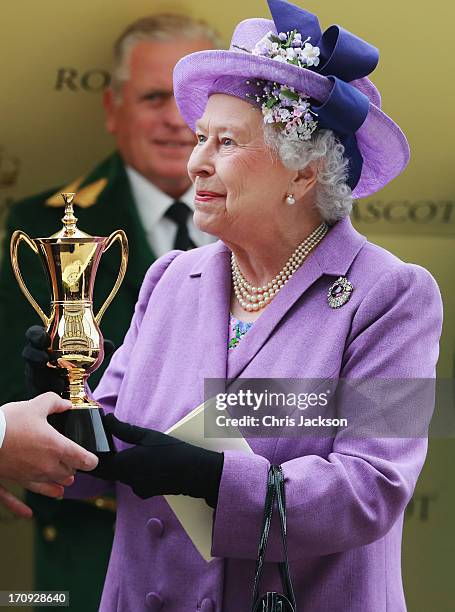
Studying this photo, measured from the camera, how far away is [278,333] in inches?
88.6

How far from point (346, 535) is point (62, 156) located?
2257 millimetres

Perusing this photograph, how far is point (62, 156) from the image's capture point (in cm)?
390

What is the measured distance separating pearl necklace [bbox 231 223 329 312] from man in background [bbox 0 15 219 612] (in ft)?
4.47

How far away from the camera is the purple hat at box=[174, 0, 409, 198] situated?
7.23 feet

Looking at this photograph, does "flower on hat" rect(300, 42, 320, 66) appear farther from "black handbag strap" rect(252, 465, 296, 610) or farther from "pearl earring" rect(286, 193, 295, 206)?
"black handbag strap" rect(252, 465, 296, 610)

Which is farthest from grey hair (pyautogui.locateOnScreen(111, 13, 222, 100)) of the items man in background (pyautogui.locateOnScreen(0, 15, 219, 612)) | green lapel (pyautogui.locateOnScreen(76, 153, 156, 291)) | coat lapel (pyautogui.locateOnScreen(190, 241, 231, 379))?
coat lapel (pyautogui.locateOnScreen(190, 241, 231, 379))

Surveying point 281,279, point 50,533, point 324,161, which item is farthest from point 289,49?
point 50,533

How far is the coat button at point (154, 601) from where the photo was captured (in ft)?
7.30

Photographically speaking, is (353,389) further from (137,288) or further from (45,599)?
(45,599)

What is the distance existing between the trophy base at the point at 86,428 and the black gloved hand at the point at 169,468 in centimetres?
9

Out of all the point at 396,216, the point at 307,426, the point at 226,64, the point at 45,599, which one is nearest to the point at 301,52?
the point at 226,64

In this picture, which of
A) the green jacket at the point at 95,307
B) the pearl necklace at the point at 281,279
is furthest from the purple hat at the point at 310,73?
the green jacket at the point at 95,307

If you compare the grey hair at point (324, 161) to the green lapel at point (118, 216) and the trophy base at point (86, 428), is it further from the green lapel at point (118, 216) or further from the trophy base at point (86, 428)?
the green lapel at point (118, 216)

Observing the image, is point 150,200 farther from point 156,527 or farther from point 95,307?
point 156,527
